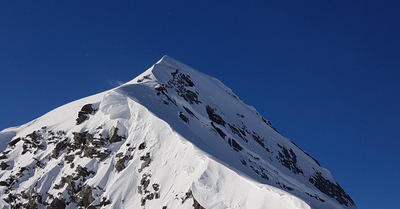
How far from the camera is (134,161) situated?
29109 mm

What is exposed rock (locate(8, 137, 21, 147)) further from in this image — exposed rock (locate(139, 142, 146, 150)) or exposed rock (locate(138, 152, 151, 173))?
exposed rock (locate(138, 152, 151, 173))

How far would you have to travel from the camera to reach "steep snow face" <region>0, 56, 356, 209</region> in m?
22.8

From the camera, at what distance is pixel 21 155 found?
3447 centimetres

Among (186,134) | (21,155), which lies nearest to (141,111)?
(186,134)

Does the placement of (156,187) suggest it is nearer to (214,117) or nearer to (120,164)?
(120,164)

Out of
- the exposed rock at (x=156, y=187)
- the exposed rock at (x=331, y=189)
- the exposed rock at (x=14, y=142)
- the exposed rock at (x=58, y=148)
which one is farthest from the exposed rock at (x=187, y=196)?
the exposed rock at (x=331, y=189)

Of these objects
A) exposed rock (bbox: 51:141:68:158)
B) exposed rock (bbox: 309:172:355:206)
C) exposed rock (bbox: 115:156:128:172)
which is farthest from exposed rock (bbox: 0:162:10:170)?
exposed rock (bbox: 309:172:355:206)

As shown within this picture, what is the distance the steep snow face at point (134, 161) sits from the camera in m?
22.8

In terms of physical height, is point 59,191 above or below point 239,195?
below

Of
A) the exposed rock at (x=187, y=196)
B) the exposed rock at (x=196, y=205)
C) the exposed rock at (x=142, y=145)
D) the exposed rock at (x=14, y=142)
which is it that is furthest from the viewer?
the exposed rock at (x=14, y=142)

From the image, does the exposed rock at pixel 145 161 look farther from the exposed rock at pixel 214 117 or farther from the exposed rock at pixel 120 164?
the exposed rock at pixel 214 117

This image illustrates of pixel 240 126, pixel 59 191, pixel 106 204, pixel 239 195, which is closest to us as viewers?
pixel 239 195

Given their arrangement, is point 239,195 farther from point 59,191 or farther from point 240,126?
point 240,126

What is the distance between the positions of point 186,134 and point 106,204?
362 inches
